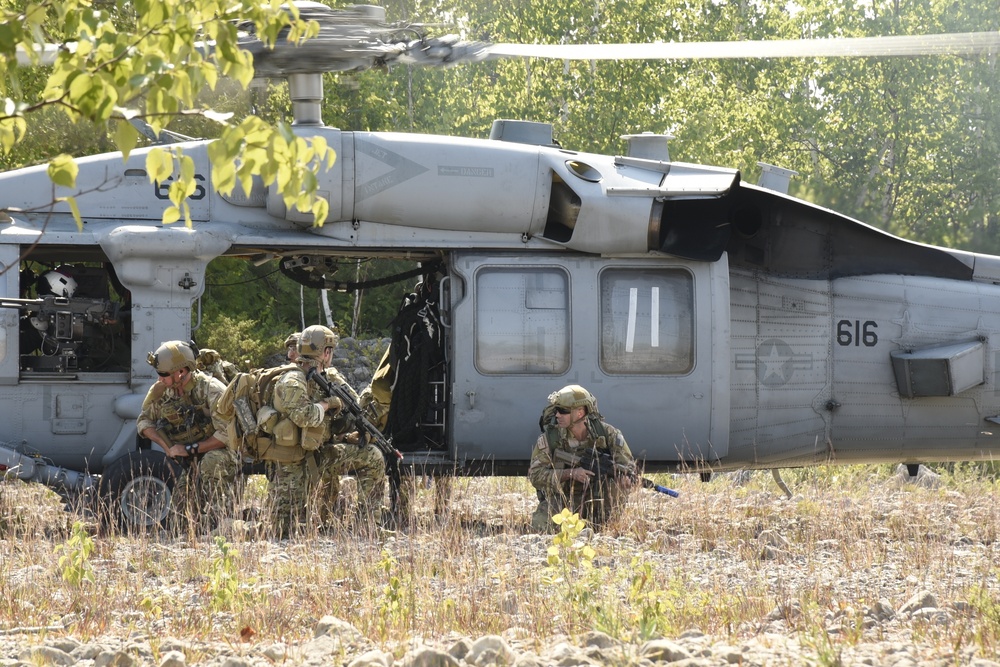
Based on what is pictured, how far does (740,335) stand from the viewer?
9.15m

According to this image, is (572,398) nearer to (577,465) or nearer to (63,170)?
(577,465)

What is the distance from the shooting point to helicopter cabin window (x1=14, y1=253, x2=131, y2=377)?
8516mm

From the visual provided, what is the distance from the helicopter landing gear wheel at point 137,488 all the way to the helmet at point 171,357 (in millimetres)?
581

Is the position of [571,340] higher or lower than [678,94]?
lower

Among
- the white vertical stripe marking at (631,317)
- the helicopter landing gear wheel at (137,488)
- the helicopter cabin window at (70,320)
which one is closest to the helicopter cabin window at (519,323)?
the white vertical stripe marking at (631,317)

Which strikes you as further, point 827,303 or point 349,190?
point 827,303

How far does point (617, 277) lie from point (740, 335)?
0.99 metres

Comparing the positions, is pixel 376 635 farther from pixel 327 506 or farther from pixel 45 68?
pixel 45 68

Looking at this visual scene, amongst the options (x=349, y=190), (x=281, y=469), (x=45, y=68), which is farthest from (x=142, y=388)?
(x=45, y=68)

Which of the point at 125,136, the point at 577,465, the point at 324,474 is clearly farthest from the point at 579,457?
the point at 125,136

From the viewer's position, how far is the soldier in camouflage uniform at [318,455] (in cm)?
801

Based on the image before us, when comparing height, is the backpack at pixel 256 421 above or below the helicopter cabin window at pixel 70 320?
below

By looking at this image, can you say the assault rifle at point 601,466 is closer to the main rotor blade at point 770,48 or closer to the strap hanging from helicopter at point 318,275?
the strap hanging from helicopter at point 318,275

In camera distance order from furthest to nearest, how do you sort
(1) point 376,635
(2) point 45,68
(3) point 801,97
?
1. (3) point 801,97
2. (2) point 45,68
3. (1) point 376,635
